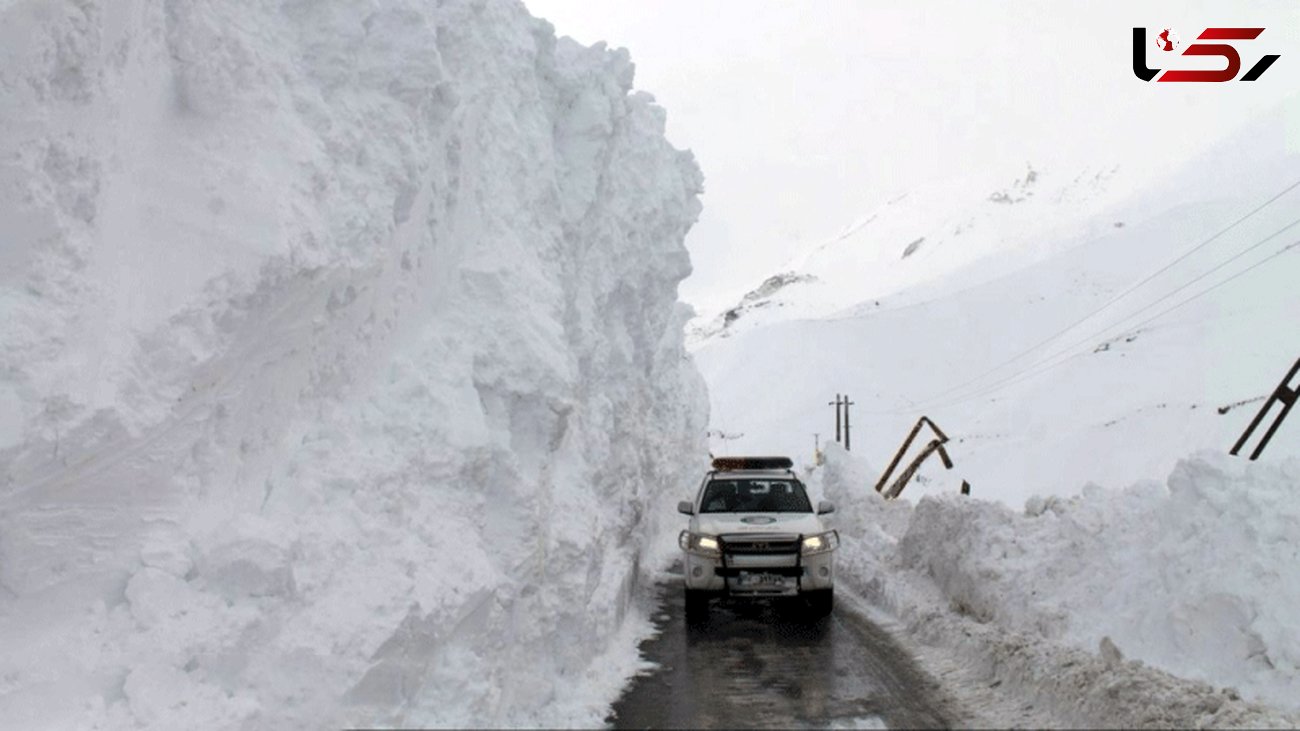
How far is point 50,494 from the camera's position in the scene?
6.46 metres

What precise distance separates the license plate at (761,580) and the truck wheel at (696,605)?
1.65 ft

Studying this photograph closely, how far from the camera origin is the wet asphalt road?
25.6 feet

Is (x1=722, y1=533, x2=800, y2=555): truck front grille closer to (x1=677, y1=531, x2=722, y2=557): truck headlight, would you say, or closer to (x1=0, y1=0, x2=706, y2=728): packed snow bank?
(x1=677, y1=531, x2=722, y2=557): truck headlight

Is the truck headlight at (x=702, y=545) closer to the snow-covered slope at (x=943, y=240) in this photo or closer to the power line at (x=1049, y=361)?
the power line at (x=1049, y=361)

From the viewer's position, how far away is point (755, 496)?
1466cm

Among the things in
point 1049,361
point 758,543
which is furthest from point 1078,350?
point 758,543

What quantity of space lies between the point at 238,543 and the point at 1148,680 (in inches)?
231

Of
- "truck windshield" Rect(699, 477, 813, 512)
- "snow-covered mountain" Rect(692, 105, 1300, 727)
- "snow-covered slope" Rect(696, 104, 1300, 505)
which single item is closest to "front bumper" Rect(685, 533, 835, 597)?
"snow-covered mountain" Rect(692, 105, 1300, 727)

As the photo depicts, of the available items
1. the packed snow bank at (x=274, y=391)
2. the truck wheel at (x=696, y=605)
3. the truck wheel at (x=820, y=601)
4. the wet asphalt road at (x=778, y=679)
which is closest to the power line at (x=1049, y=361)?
the truck wheel at (x=820, y=601)

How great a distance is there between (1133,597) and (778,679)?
13.3 feet

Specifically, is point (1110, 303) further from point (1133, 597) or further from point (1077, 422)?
point (1133, 597)

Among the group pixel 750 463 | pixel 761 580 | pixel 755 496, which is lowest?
pixel 761 580

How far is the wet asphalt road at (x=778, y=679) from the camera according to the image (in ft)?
25.6

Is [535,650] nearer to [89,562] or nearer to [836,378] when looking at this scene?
[89,562]
